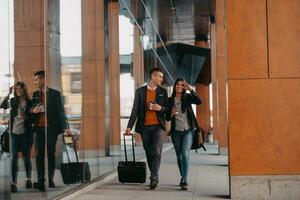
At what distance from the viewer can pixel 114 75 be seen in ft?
43.9

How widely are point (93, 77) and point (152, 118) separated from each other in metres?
2.05

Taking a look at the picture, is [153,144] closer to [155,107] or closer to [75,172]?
[155,107]

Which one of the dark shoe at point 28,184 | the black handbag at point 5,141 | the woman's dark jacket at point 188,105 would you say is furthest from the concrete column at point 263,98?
the black handbag at point 5,141

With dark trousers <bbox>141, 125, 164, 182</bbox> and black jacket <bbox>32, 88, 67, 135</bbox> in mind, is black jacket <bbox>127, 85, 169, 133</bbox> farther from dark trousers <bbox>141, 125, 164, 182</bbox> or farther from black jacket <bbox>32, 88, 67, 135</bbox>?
black jacket <bbox>32, 88, 67, 135</bbox>

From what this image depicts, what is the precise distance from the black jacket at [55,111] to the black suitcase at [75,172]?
480mm

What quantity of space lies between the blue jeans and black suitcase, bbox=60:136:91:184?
153 centimetres

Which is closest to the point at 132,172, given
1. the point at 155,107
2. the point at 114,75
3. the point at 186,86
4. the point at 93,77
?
the point at 155,107

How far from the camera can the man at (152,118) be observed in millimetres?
8891

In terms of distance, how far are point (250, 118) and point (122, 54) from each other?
7230 mm

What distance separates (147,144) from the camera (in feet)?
29.5

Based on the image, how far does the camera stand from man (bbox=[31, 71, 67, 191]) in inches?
264

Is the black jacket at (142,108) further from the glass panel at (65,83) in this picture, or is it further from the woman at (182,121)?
the glass panel at (65,83)

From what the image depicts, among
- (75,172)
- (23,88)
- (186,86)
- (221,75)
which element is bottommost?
(75,172)

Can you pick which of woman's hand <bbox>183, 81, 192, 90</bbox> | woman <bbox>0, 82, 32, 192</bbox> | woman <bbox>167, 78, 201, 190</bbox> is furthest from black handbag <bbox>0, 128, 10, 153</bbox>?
woman's hand <bbox>183, 81, 192, 90</bbox>
